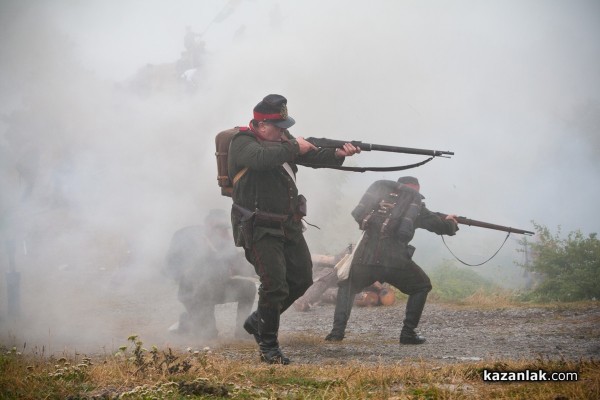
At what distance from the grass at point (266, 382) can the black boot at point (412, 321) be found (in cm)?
240

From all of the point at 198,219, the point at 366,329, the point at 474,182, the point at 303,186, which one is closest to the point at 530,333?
the point at 366,329

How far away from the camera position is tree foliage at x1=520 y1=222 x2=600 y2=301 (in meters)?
9.30

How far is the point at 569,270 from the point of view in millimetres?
9766

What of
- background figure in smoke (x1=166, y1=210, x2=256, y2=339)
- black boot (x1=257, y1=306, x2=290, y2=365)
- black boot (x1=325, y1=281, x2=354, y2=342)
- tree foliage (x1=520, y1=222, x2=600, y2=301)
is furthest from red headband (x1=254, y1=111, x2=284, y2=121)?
tree foliage (x1=520, y1=222, x2=600, y2=301)

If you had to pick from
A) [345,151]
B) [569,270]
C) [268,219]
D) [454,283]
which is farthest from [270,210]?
[454,283]

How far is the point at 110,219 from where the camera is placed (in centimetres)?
1137

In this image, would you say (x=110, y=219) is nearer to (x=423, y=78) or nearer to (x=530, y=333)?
(x=530, y=333)

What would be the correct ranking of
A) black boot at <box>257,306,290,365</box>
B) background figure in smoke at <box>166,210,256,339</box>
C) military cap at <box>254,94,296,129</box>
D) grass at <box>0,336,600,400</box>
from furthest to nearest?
background figure in smoke at <box>166,210,256,339</box>
military cap at <box>254,94,296,129</box>
black boot at <box>257,306,290,365</box>
grass at <box>0,336,600,400</box>

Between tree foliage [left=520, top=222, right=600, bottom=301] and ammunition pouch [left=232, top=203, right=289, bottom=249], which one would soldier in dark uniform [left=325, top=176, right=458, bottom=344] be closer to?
ammunition pouch [left=232, top=203, right=289, bottom=249]

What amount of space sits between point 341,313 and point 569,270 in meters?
4.63

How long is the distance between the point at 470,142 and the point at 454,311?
13393mm

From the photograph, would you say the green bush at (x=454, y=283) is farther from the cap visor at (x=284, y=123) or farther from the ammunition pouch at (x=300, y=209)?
the cap visor at (x=284, y=123)

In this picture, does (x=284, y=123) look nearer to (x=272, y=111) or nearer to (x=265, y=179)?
(x=272, y=111)

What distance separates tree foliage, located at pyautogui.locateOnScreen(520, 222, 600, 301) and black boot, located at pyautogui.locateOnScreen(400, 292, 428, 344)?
3583 mm
